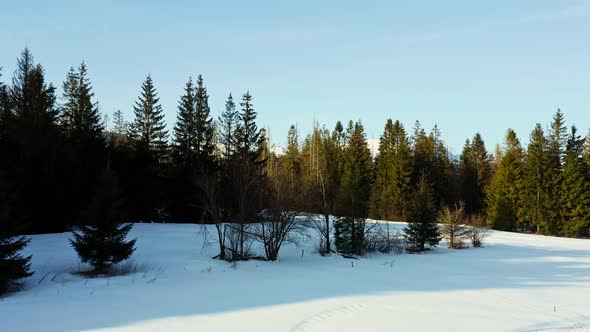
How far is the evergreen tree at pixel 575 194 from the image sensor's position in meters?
41.3

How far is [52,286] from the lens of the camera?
13.4m

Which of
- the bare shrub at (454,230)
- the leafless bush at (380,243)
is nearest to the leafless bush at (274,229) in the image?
the leafless bush at (380,243)

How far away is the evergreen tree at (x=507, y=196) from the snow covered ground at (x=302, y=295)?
85.0 feet

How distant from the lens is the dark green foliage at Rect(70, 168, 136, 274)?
606 inches

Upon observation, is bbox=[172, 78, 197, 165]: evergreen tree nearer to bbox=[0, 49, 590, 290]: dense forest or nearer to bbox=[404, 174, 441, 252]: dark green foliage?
bbox=[0, 49, 590, 290]: dense forest

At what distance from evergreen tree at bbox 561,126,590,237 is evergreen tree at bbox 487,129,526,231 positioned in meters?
4.65

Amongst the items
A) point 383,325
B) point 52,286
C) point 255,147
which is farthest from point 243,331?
point 255,147

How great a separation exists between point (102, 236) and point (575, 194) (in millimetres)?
45396

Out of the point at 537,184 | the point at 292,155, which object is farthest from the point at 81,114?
the point at 537,184

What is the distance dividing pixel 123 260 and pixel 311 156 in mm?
45848

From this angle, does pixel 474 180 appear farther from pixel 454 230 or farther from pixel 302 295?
pixel 302 295

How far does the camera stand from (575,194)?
4209cm

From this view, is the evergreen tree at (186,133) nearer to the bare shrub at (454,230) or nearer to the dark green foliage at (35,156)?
the dark green foliage at (35,156)

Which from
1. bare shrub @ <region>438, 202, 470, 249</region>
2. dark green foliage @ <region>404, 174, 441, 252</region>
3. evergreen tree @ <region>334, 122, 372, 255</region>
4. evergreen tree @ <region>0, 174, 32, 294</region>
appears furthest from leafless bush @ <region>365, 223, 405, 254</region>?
evergreen tree @ <region>0, 174, 32, 294</region>
